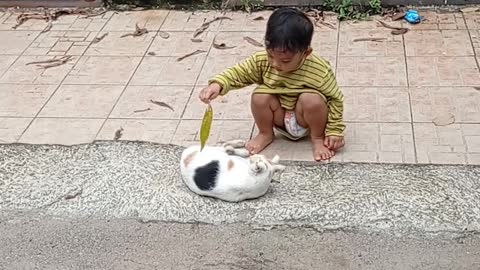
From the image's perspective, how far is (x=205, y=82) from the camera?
468cm

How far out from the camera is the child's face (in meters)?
3.51

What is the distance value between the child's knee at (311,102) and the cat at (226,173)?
13.1 inches

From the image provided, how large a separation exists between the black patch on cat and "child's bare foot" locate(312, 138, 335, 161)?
598mm

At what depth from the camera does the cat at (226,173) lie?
3.41 meters

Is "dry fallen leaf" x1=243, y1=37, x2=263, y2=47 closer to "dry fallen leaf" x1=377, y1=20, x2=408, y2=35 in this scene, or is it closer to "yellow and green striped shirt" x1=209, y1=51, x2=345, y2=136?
"dry fallen leaf" x1=377, y1=20, x2=408, y2=35

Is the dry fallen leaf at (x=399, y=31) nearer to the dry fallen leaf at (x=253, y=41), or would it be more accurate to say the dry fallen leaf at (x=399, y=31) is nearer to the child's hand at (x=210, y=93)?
the dry fallen leaf at (x=253, y=41)

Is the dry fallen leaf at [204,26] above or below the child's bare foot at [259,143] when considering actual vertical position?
A: below

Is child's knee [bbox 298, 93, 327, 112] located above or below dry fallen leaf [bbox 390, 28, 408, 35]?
above

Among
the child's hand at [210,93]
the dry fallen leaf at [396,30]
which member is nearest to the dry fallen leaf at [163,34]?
the dry fallen leaf at [396,30]

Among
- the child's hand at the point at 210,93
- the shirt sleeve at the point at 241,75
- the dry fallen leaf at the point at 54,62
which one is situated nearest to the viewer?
the child's hand at the point at 210,93

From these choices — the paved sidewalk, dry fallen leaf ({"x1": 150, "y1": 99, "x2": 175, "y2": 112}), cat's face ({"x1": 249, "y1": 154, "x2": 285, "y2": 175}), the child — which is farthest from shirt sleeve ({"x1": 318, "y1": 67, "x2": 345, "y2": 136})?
dry fallen leaf ({"x1": 150, "y1": 99, "x2": 175, "y2": 112})

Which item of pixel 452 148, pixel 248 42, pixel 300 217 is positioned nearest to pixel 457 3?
pixel 248 42

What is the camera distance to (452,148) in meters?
3.85

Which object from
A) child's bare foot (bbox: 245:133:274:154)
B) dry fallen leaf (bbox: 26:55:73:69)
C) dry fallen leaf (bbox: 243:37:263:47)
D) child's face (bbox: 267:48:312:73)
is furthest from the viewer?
dry fallen leaf (bbox: 243:37:263:47)
